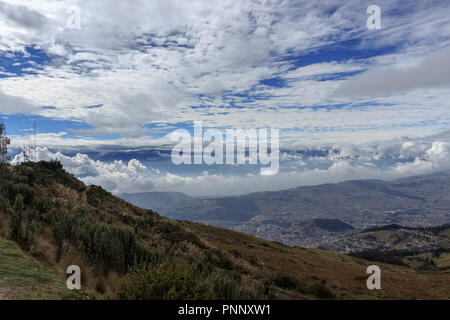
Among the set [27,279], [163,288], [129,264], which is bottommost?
[129,264]

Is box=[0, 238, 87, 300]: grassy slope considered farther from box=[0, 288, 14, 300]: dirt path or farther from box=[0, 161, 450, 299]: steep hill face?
box=[0, 161, 450, 299]: steep hill face

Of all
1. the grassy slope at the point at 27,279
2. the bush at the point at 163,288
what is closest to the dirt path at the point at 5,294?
the grassy slope at the point at 27,279

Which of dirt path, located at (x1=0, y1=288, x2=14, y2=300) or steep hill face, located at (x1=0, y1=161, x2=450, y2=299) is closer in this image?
steep hill face, located at (x1=0, y1=161, x2=450, y2=299)

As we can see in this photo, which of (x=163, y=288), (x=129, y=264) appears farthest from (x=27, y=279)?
(x=163, y=288)

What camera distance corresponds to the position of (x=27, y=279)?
760 centimetres

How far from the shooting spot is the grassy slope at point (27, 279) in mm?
6768

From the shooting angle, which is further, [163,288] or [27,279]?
[27,279]

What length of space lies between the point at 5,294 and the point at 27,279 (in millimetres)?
1128

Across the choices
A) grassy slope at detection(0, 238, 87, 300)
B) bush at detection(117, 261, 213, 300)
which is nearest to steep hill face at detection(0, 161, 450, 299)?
bush at detection(117, 261, 213, 300)

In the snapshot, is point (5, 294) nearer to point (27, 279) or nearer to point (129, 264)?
point (27, 279)

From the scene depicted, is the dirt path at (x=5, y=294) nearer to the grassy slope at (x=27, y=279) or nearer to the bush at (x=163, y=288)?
the grassy slope at (x=27, y=279)

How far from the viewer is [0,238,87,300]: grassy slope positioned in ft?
22.2
